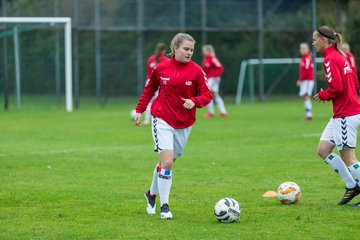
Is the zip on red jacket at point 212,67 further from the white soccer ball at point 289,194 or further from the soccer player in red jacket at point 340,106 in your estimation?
the soccer player in red jacket at point 340,106

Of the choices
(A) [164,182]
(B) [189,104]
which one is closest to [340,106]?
(B) [189,104]

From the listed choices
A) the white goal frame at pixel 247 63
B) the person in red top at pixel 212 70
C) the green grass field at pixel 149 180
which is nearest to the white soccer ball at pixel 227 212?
the green grass field at pixel 149 180

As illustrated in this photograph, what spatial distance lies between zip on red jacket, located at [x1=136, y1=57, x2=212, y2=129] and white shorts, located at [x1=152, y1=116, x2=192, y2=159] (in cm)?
5

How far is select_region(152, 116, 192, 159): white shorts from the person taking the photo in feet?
30.3

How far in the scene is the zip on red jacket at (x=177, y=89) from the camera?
30.7 ft

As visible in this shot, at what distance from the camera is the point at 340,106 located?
32.0ft

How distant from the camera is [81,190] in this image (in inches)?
449

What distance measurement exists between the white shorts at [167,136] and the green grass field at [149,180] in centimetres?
76

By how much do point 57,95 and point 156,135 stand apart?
76.3ft

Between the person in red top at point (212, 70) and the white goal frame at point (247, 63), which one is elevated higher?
the person in red top at point (212, 70)

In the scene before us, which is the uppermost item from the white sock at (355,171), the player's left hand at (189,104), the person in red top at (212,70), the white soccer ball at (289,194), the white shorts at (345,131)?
the player's left hand at (189,104)

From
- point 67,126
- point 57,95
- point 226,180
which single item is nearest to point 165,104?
point 226,180

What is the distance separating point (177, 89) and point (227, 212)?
4.89 feet

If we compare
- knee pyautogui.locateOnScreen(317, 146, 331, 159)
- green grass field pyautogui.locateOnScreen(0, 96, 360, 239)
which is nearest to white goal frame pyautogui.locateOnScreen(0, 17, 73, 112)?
green grass field pyautogui.locateOnScreen(0, 96, 360, 239)
